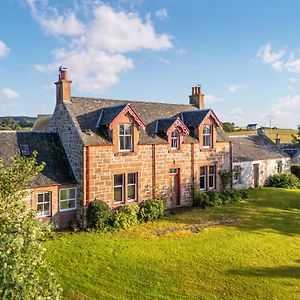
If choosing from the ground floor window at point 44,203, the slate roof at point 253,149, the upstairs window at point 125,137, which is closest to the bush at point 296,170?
the slate roof at point 253,149

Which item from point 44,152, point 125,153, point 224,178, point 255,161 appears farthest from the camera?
point 255,161

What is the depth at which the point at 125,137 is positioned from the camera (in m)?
25.5

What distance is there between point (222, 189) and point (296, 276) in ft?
50.8

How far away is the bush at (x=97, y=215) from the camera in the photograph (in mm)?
22812

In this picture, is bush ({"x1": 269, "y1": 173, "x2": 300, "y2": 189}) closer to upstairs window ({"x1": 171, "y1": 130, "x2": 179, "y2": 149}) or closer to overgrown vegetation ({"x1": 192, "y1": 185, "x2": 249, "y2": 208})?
overgrown vegetation ({"x1": 192, "y1": 185, "x2": 249, "y2": 208})

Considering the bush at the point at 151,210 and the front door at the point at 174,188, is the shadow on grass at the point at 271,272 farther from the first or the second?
the front door at the point at 174,188

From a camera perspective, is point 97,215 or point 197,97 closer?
point 97,215

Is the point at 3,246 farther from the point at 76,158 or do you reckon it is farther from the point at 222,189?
the point at 222,189

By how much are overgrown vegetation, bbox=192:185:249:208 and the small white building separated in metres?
5.31

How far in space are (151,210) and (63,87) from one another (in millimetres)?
11242

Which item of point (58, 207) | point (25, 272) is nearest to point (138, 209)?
point (58, 207)

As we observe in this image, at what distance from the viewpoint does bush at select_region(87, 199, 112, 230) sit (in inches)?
898

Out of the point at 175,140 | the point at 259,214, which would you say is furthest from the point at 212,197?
the point at 175,140

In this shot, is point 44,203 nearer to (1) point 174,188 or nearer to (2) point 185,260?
(2) point 185,260
